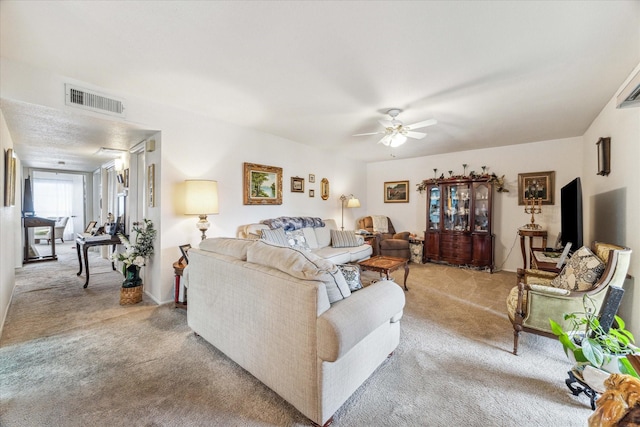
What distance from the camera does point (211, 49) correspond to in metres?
2.00

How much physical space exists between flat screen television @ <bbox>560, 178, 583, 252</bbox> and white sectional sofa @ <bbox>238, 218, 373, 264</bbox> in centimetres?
267

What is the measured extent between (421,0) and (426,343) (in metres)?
2.53

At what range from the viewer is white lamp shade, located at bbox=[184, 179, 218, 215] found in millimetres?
3117

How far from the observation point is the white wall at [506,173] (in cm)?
454

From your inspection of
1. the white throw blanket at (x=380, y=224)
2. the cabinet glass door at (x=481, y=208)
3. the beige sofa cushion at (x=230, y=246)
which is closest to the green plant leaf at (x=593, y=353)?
the beige sofa cushion at (x=230, y=246)

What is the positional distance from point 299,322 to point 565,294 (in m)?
2.09

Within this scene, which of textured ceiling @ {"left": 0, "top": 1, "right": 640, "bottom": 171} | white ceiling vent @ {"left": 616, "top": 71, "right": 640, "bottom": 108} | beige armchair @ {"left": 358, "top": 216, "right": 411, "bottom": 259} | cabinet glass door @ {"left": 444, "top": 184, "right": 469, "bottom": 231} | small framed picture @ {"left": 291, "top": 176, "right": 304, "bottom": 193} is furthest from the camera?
beige armchair @ {"left": 358, "top": 216, "right": 411, "bottom": 259}

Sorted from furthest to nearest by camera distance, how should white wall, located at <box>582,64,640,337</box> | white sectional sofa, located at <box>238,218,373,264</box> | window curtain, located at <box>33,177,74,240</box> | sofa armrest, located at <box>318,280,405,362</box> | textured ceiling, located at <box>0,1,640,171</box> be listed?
window curtain, located at <box>33,177,74,240</box>, white sectional sofa, located at <box>238,218,373,264</box>, white wall, located at <box>582,64,640,337</box>, textured ceiling, located at <box>0,1,640,171</box>, sofa armrest, located at <box>318,280,405,362</box>

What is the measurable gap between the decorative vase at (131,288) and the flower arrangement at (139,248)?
0.28 feet

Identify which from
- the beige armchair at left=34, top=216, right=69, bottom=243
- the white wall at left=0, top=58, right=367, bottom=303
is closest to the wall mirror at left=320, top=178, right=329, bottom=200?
the white wall at left=0, top=58, right=367, bottom=303

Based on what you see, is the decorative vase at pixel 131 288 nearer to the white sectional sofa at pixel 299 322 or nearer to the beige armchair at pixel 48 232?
the white sectional sofa at pixel 299 322

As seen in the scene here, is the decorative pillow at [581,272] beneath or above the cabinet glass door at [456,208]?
beneath

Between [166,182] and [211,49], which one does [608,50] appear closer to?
[211,49]

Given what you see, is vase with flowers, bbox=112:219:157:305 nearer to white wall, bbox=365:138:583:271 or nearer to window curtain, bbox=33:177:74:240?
white wall, bbox=365:138:583:271
